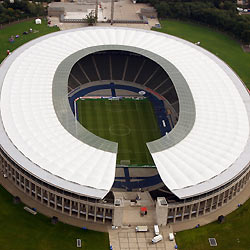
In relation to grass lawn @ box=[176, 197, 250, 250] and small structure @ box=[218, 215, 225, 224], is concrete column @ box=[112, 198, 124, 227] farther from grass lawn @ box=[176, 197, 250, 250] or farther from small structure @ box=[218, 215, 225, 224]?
small structure @ box=[218, 215, 225, 224]

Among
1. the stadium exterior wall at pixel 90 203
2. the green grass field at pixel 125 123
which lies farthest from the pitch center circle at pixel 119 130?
the stadium exterior wall at pixel 90 203

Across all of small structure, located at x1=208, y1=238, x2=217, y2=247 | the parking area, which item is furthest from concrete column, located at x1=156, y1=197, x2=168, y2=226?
small structure, located at x1=208, y1=238, x2=217, y2=247

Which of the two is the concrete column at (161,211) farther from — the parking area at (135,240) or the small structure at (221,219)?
the small structure at (221,219)

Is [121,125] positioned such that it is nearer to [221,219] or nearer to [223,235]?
[221,219]

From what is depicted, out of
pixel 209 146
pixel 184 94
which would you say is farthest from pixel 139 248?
pixel 184 94

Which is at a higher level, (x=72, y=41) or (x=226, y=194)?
(x=72, y=41)

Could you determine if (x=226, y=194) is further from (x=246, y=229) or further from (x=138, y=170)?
(x=138, y=170)

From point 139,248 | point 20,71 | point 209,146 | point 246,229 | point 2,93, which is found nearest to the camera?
point 139,248
